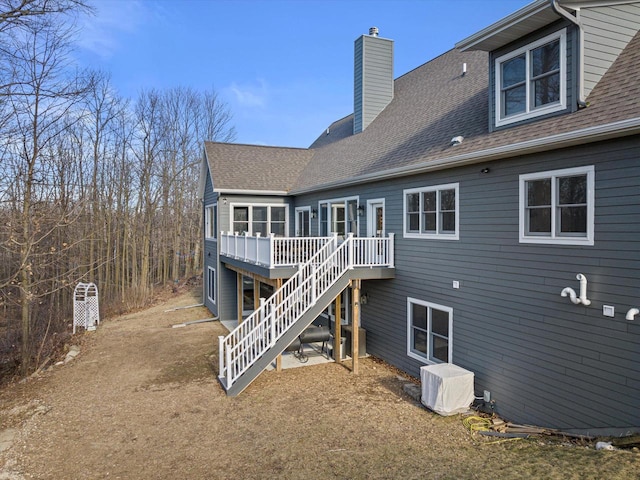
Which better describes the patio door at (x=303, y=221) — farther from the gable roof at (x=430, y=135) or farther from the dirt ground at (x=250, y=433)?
the dirt ground at (x=250, y=433)

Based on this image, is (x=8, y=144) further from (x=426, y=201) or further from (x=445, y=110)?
(x=445, y=110)

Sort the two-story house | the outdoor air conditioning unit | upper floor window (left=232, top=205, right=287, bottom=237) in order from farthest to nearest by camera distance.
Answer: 1. upper floor window (left=232, top=205, right=287, bottom=237)
2. the outdoor air conditioning unit
3. the two-story house

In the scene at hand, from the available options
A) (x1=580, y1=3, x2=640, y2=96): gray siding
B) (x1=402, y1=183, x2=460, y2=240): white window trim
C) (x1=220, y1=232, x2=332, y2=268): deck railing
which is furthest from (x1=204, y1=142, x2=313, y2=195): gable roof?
(x1=580, y1=3, x2=640, y2=96): gray siding

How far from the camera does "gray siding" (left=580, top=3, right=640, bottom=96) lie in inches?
261

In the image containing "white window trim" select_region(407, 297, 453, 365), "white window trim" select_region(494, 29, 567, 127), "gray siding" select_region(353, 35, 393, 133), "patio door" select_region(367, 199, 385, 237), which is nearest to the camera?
"white window trim" select_region(494, 29, 567, 127)

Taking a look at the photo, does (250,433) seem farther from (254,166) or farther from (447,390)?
(254,166)

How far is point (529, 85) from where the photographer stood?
732 centimetres

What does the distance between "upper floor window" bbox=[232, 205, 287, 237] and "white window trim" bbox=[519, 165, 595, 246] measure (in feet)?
35.9

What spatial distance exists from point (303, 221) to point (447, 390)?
9.93 m

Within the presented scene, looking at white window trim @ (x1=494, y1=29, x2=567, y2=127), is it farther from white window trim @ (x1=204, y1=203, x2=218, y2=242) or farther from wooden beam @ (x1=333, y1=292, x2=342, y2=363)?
white window trim @ (x1=204, y1=203, x2=218, y2=242)

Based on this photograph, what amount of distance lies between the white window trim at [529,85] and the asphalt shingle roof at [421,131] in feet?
0.59

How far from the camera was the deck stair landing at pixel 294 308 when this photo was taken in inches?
357

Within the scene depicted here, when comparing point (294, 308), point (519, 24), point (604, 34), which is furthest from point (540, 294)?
point (294, 308)

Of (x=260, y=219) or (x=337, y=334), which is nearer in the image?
(x=337, y=334)
